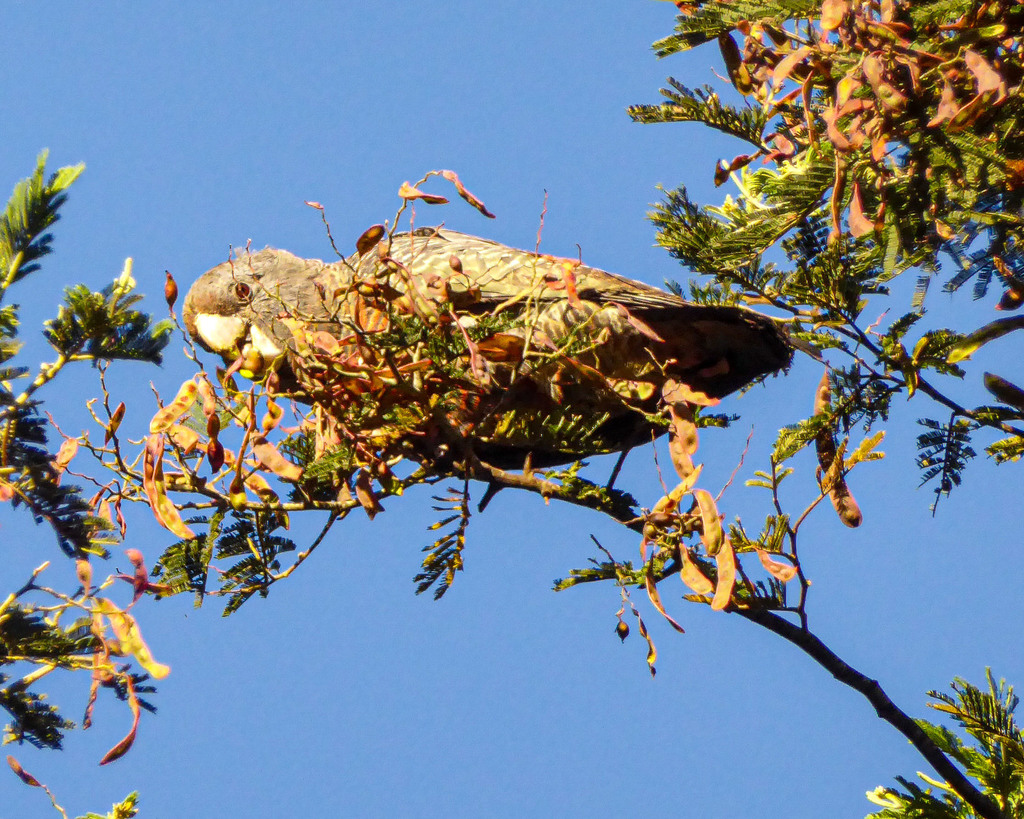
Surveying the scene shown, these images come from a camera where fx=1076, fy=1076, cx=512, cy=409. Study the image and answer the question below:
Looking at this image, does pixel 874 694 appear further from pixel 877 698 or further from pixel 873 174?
pixel 873 174

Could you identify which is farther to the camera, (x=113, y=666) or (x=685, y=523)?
(x=685, y=523)

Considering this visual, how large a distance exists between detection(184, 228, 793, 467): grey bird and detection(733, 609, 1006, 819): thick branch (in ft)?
2.01

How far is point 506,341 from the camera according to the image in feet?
9.02

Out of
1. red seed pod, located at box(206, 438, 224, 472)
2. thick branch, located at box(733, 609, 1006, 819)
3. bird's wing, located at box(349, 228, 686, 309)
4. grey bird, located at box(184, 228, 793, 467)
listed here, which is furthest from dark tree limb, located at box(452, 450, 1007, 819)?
red seed pod, located at box(206, 438, 224, 472)

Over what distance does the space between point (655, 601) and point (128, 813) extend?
5.51ft

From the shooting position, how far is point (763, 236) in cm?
267

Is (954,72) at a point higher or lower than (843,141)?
higher

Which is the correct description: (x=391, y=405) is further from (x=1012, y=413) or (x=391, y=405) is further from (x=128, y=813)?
(x=1012, y=413)

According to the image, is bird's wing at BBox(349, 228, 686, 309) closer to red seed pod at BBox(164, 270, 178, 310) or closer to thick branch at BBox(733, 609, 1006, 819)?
red seed pod at BBox(164, 270, 178, 310)

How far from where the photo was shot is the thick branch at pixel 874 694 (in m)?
2.56

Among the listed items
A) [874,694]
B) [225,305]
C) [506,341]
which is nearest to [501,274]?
[506,341]

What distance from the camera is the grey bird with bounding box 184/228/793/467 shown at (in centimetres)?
275

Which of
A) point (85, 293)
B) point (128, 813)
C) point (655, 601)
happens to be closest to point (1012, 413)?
point (655, 601)

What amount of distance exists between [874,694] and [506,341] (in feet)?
4.08
